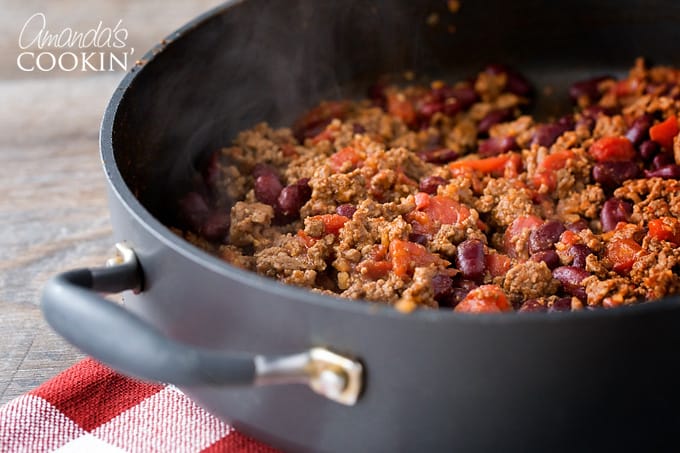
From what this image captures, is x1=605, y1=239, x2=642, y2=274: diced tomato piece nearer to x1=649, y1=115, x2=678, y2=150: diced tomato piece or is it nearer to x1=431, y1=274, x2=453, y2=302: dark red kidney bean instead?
x1=431, y1=274, x2=453, y2=302: dark red kidney bean

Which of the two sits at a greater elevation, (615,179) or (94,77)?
(615,179)

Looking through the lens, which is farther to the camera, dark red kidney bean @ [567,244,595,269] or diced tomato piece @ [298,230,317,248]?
diced tomato piece @ [298,230,317,248]

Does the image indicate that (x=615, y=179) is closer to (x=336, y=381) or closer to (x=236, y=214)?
(x=236, y=214)

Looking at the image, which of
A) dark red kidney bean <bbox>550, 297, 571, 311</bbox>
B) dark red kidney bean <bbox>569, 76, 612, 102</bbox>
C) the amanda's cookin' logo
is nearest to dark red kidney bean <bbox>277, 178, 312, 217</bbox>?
dark red kidney bean <bbox>550, 297, 571, 311</bbox>

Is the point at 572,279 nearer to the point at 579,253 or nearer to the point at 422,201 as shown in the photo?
the point at 579,253

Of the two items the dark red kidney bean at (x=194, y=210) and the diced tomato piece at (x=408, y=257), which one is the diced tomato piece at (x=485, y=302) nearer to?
the diced tomato piece at (x=408, y=257)

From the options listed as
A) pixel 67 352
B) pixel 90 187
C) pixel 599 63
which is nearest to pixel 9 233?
pixel 90 187
